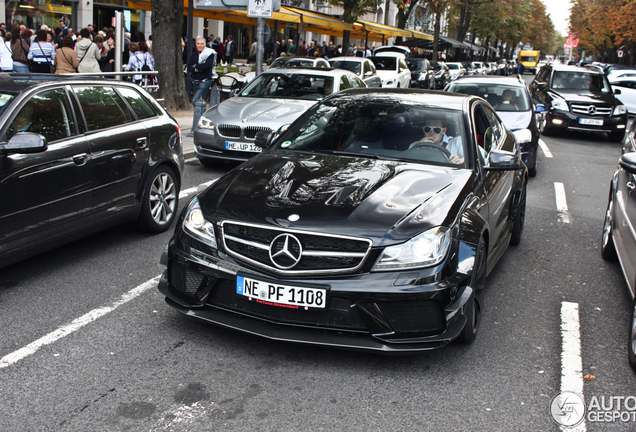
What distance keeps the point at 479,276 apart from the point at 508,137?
270 cm

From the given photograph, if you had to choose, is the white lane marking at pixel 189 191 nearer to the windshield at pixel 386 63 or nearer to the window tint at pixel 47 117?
the window tint at pixel 47 117

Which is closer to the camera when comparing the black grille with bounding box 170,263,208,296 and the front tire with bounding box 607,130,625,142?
the black grille with bounding box 170,263,208,296

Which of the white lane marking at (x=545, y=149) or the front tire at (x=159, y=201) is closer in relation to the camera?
the front tire at (x=159, y=201)

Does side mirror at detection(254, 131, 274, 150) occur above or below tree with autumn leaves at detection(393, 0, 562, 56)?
below

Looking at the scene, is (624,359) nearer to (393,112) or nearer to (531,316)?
(531,316)

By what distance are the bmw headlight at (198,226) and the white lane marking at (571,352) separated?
218cm

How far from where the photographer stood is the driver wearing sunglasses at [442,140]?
16.0 feet

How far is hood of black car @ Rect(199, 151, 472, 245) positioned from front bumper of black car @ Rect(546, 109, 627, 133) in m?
13.3

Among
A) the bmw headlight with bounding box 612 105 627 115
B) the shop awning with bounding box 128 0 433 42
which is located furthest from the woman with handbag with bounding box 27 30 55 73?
the bmw headlight with bounding box 612 105 627 115

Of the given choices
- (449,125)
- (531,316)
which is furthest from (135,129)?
(531,316)

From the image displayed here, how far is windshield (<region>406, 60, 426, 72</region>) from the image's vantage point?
1204 inches

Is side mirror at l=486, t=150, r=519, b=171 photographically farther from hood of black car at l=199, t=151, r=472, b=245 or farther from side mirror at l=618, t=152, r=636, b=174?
side mirror at l=618, t=152, r=636, b=174

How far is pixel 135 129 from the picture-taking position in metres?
6.12

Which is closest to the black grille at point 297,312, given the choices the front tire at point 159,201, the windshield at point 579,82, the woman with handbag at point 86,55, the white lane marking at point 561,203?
the front tire at point 159,201
